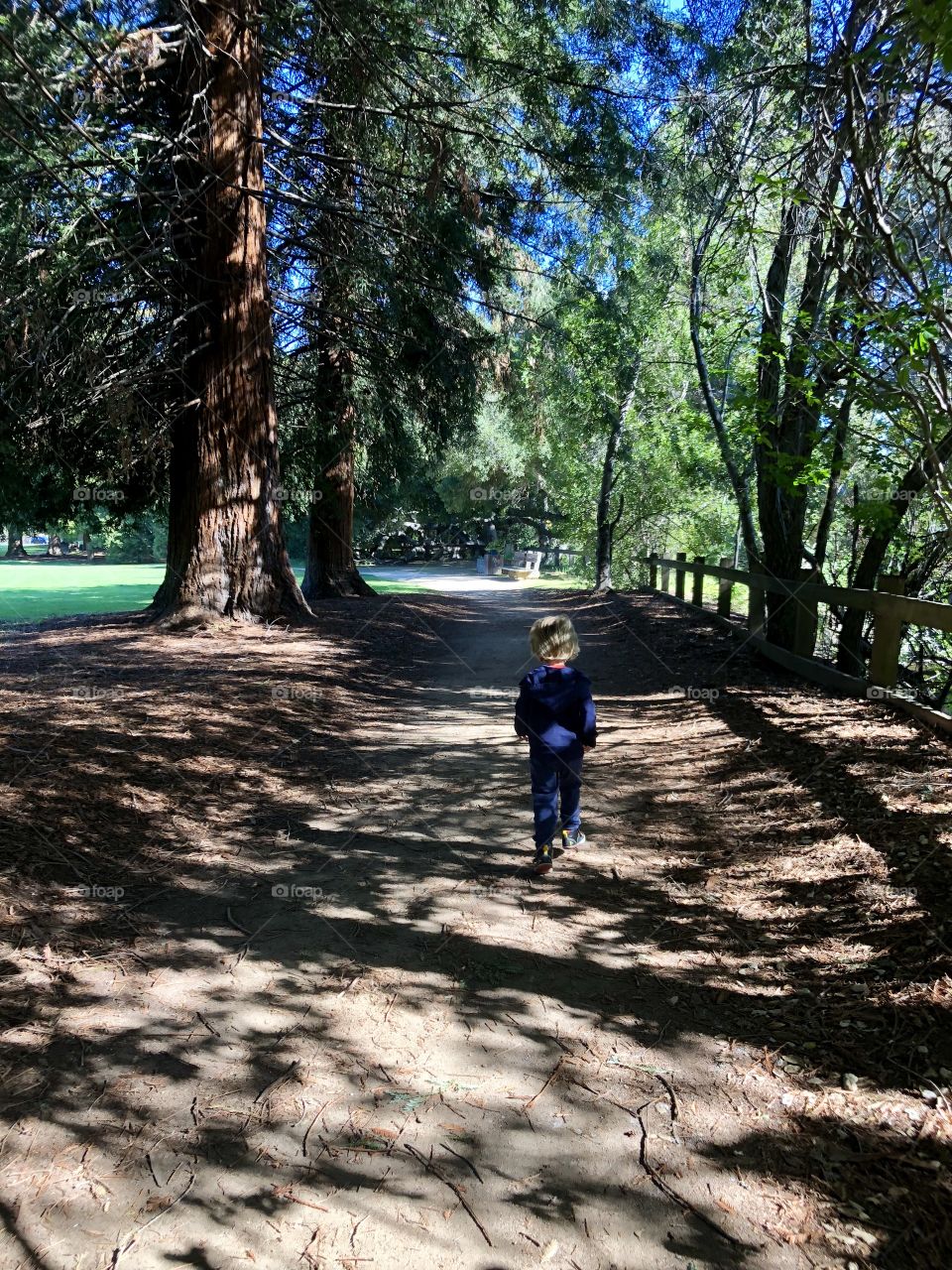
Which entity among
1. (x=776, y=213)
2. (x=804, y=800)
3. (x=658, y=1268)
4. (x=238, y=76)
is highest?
(x=238, y=76)

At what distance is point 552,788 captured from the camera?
467 centimetres

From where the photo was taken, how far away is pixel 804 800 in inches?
208

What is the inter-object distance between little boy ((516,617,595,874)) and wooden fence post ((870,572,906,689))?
2.94m

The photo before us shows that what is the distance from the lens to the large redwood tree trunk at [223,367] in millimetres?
10258

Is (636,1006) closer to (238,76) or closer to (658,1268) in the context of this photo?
(658,1268)

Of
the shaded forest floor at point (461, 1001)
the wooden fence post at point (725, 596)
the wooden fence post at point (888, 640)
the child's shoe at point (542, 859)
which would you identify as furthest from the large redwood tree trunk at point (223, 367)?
the wooden fence post at point (888, 640)

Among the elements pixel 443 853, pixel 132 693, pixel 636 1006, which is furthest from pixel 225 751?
pixel 636 1006

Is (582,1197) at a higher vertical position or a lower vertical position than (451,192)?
lower

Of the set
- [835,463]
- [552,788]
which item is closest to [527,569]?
[835,463]

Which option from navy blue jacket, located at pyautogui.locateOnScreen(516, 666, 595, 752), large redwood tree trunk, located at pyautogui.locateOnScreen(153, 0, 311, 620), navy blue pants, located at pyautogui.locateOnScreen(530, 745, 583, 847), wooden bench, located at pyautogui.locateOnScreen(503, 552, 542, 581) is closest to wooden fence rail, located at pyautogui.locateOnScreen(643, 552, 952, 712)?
navy blue jacket, located at pyautogui.locateOnScreen(516, 666, 595, 752)

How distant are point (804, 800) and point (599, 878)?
155cm

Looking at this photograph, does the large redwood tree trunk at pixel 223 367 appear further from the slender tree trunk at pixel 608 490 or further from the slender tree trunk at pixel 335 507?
the slender tree trunk at pixel 608 490

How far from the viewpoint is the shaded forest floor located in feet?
7.62

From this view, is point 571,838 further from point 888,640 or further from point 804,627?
point 804,627
